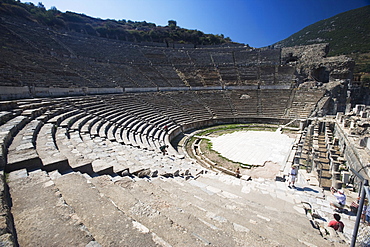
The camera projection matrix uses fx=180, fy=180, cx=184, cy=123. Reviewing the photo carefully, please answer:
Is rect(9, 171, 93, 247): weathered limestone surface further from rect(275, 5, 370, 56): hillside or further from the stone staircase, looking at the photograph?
rect(275, 5, 370, 56): hillside

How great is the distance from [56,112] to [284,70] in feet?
89.1

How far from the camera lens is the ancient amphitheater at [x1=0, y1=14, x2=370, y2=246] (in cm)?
214

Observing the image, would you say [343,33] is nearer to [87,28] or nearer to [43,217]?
[87,28]

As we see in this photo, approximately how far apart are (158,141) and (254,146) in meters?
6.18

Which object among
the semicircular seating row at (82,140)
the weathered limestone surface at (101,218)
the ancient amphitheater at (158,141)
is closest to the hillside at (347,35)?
the ancient amphitheater at (158,141)

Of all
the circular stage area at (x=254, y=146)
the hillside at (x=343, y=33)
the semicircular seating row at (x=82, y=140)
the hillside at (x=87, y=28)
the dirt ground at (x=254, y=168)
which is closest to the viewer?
the semicircular seating row at (x=82, y=140)

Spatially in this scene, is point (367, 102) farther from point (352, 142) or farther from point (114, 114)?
point (114, 114)

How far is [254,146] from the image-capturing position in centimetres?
1169

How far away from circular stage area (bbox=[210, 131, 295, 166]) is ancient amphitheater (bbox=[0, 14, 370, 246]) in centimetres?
80

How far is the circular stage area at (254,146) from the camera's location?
991 centimetres

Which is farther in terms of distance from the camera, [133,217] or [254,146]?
[254,146]

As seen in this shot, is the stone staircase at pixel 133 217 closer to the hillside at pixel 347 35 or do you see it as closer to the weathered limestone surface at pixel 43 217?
the weathered limestone surface at pixel 43 217

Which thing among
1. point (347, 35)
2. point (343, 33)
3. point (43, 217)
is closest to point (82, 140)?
point (43, 217)

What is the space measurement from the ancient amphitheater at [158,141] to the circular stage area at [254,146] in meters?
0.80
